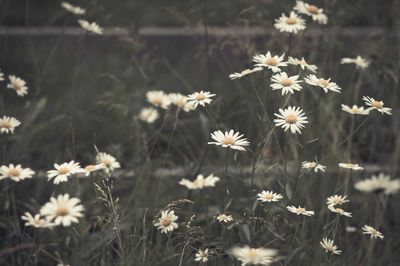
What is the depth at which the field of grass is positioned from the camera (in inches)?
62.1

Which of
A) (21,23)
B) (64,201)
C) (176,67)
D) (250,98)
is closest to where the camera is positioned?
(64,201)

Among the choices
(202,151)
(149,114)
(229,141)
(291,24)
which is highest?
(291,24)

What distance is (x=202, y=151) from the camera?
2.32 meters

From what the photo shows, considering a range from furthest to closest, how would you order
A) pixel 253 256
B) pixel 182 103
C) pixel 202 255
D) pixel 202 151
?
pixel 202 151 → pixel 182 103 → pixel 202 255 → pixel 253 256

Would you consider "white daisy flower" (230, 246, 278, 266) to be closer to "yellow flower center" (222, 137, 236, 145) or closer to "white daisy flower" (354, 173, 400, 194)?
"white daisy flower" (354, 173, 400, 194)

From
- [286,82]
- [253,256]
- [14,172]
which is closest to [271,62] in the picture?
[286,82]

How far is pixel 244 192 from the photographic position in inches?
88.8

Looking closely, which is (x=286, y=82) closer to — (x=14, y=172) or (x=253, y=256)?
(x=253, y=256)

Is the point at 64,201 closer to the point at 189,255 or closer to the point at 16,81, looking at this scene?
the point at 189,255

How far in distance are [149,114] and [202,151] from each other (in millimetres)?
266

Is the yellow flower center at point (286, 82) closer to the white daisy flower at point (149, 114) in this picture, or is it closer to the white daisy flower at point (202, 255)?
the white daisy flower at point (202, 255)

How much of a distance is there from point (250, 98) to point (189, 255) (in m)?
0.94

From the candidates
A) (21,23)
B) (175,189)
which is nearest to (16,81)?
(175,189)

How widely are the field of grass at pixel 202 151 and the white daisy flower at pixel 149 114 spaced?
0.01 metres
